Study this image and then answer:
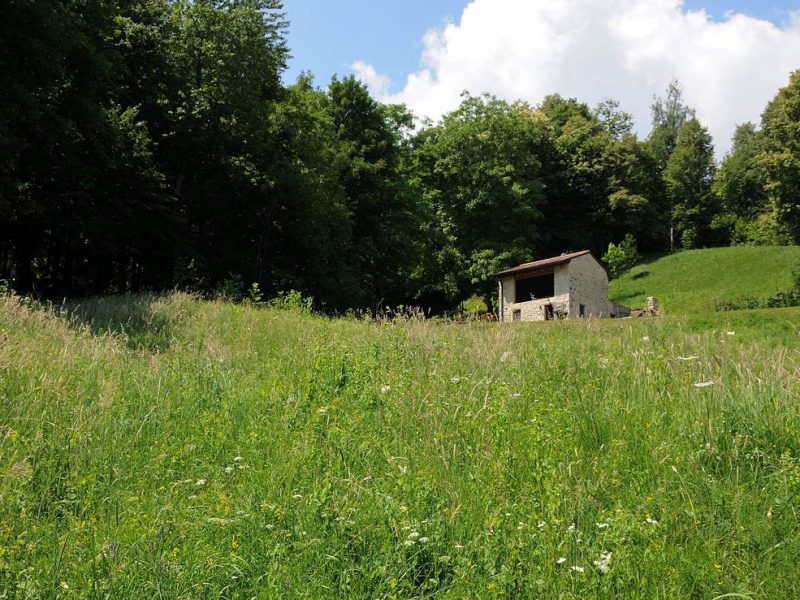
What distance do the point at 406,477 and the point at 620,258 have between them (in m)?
50.4

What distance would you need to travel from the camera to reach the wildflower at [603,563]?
278 cm

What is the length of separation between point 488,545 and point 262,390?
10.8 feet

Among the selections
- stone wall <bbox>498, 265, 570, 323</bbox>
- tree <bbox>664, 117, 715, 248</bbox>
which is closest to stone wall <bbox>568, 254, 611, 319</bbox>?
stone wall <bbox>498, 265, 570, 323</bbox>

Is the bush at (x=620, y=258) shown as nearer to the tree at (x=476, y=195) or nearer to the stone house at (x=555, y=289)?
the tree at (x=476, y=195)

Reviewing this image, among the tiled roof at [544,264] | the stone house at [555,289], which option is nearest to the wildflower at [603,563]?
the stone house at [555,289]

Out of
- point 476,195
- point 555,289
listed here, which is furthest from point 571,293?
point 476,195

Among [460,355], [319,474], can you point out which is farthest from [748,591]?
[460,355]

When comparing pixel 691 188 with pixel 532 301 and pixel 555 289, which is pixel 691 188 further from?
pixel 532 301

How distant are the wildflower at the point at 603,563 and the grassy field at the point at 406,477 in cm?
3

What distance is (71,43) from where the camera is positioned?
15789 mm

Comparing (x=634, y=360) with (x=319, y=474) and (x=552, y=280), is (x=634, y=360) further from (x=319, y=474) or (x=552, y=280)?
(x=552, y=280)

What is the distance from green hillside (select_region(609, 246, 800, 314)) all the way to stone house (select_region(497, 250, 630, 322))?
15.6ft

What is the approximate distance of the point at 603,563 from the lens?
2816 millimetres

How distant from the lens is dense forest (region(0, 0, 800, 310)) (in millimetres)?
17953
